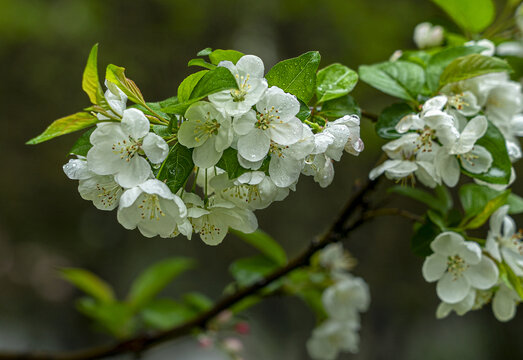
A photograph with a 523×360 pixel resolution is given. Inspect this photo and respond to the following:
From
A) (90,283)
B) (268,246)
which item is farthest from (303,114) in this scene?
(90,283)

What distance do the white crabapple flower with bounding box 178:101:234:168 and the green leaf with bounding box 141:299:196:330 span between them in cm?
81

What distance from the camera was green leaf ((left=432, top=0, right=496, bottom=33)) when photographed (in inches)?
37.8

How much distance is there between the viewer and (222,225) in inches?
24.5

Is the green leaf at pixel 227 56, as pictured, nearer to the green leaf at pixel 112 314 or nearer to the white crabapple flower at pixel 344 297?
the white crabapple flower at pixel 344 297

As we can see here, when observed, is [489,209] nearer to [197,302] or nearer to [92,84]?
[92,84]

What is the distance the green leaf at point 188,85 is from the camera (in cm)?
54

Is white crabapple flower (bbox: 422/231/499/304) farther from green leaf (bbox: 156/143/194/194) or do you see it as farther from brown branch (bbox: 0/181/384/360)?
green leaf (bbox: 156/143/194/194)

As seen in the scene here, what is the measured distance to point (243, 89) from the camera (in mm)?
541

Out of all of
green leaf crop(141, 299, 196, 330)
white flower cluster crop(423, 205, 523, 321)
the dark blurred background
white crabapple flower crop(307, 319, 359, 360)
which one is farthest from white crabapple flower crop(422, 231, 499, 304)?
the dark blurred background

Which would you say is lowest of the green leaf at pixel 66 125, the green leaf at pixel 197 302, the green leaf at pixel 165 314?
the green leaf at pixel 165 314

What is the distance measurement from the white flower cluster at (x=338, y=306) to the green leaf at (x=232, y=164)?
74 centimetres

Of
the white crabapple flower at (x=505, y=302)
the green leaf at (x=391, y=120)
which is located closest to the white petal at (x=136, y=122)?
the green leaf at (x=391, y=120)

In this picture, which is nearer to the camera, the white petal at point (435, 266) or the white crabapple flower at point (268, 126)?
the white crabapple flower at point (268, 126)

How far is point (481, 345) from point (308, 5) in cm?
314
